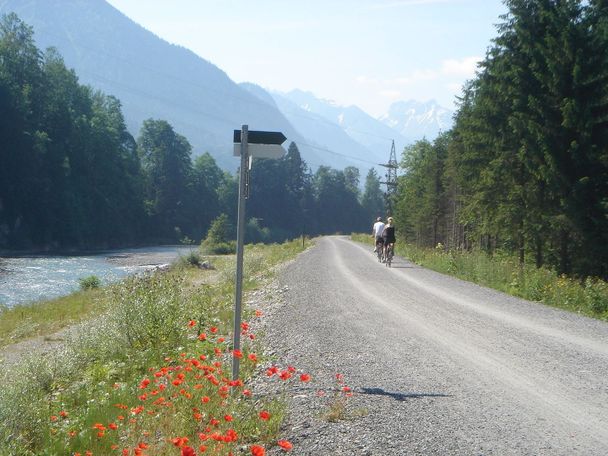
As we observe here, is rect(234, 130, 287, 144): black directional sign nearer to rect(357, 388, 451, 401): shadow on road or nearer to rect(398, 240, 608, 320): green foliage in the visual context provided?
rect(357, 388, 451, 401): shadow on road

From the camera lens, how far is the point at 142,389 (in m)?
7.35

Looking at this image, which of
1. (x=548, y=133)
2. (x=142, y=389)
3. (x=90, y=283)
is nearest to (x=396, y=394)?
(x=142, y=389)

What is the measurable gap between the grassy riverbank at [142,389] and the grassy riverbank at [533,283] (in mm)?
7831

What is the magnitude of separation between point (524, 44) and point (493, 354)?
2067 centimetres

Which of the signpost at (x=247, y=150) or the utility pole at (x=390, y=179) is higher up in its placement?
the utility pole at (x=390, y=179)

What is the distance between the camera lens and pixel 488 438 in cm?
586

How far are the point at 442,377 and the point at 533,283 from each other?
37.7 ft

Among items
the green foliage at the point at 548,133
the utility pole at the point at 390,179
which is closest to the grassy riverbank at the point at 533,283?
the green foliage at the point at 548,133

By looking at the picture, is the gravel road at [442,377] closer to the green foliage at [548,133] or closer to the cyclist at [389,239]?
the green foliage at [548,133]

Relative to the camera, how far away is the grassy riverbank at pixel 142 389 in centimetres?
617

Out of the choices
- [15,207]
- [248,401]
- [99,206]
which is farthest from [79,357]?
[99,206]

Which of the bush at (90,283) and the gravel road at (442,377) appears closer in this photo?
the gravel road at (442,377)

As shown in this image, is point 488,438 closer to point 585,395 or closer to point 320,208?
point 585,395

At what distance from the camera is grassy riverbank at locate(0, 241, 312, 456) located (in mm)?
6168
